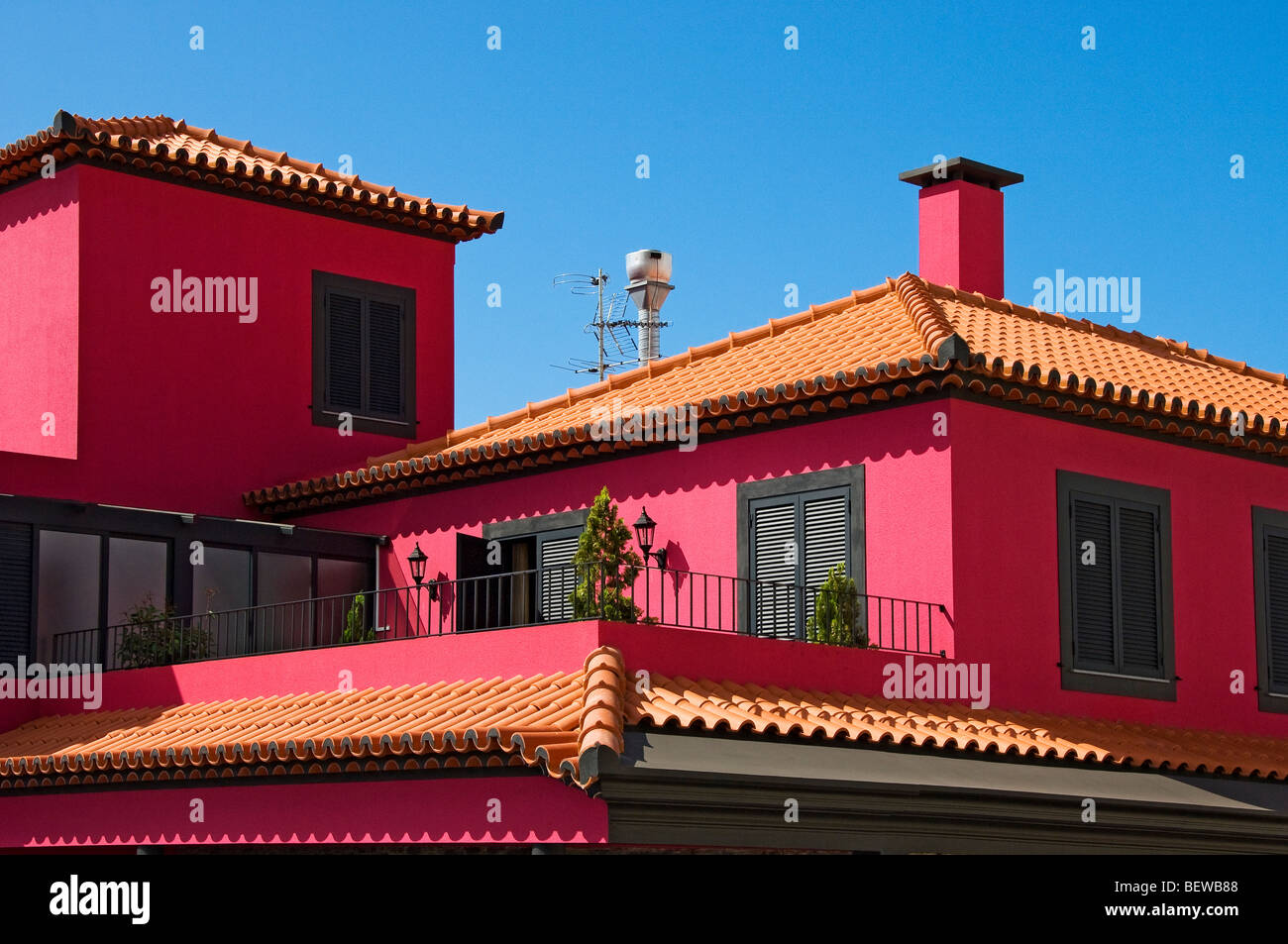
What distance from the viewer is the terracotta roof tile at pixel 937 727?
495 inches

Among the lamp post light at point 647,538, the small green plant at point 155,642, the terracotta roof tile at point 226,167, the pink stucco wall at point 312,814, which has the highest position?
the terracotta roof tile at point 226,167

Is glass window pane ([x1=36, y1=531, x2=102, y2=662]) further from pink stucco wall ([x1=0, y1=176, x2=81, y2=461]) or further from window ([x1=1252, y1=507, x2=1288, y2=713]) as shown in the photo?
window ([x1=1252, y1=507, x2=1288, y2=713])

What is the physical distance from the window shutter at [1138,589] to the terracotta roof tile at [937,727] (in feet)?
2.24

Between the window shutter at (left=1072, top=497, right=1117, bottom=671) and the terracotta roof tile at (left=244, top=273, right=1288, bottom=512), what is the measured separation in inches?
35.9

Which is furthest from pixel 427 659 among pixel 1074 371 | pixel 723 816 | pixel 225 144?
pixel 225 144

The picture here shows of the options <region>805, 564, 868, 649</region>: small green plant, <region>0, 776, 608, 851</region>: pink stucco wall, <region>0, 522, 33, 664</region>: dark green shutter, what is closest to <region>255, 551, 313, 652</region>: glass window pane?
<region>0, 522, 33, 664</region>: dark green shutter

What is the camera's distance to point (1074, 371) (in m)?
17.0

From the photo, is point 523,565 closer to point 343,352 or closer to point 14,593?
point 14,593

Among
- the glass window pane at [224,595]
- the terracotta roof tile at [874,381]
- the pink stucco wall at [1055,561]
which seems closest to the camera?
the pink stucco wall at [1055,561]

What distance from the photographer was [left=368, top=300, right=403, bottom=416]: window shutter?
74.3ft

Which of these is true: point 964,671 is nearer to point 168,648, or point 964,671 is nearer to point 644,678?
point 644,678

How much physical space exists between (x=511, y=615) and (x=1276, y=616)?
7.77 meters

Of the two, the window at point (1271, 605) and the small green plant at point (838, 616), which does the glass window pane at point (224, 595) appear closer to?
the small green plant at point (838, 616)

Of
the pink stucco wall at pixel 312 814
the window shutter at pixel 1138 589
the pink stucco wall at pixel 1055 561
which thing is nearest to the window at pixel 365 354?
the pink stucco wall at pixel 312 814
